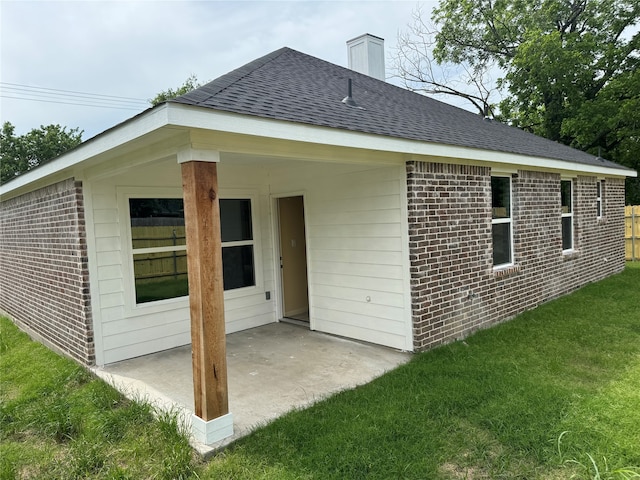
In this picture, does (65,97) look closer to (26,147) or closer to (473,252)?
(26,147)

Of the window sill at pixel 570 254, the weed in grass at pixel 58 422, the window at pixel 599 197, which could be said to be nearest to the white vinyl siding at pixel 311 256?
the weed in grass at pixel 58 422

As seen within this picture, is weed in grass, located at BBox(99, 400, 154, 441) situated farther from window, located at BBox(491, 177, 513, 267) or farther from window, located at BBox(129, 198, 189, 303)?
window, located at BBox(491, 177, 513, 267)

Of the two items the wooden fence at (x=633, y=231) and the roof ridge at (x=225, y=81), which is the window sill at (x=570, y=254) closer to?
the wooden fence at (x=633, y=231)

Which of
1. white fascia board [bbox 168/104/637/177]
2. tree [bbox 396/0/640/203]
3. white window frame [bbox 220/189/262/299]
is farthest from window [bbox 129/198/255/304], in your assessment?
tree [bbox 396/0/640/203]

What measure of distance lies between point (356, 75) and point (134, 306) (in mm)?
5563

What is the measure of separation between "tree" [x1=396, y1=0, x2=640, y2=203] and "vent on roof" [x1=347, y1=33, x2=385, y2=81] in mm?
10844

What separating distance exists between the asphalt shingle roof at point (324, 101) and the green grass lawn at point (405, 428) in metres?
2.55

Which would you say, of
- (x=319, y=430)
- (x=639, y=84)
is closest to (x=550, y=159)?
(x=319, y=430)

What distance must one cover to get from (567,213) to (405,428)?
7192mm

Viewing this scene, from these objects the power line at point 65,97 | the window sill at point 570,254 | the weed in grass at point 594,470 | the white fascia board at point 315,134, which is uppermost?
the power line at point 65,97

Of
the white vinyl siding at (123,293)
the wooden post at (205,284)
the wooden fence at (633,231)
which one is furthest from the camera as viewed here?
the wooden fence at (633,231)

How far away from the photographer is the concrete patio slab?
12.8 ft

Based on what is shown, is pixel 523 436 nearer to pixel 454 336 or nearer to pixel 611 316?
pixel 454 336

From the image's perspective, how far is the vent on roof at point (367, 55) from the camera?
30.5 ft
